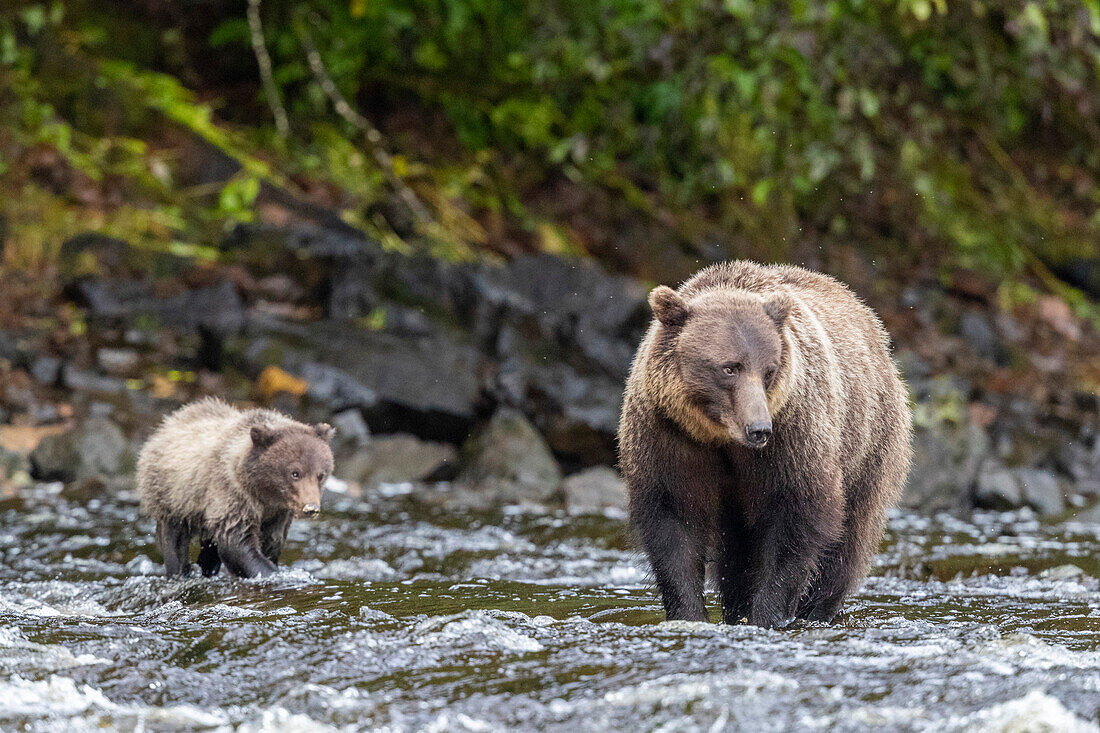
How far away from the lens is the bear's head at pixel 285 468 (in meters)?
7.22

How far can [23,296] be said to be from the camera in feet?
40.5

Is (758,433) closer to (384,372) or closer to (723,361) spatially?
(723,361)

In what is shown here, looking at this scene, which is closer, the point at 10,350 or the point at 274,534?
the point at 274,534

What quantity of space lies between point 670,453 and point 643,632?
2.72 feet

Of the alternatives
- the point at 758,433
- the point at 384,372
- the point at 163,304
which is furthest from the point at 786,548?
the point at 163,304

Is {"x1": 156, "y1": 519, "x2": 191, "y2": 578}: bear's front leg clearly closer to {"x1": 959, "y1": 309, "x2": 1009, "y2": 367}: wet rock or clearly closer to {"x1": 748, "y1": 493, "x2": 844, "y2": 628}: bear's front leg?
{"x1": 748, "y1": 493, "x2": 844, "y2": 628}: bear's front leg

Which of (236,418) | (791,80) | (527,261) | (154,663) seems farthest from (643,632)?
(791,80)

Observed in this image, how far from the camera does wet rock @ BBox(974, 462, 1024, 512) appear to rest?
1140cm

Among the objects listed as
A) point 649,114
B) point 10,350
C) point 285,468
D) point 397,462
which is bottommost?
point 397,462

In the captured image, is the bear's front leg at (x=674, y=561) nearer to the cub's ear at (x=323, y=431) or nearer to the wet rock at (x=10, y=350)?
the cub's ear at (x=323, y=431)

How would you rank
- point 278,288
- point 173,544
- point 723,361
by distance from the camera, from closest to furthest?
point 723,361
point 173,544
point 278,288

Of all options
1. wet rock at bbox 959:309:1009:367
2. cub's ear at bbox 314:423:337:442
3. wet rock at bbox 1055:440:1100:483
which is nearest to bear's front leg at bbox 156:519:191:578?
cub's ear at bbox 314:423:337:442

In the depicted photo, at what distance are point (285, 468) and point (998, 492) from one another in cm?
729

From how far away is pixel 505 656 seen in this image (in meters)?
4.62
